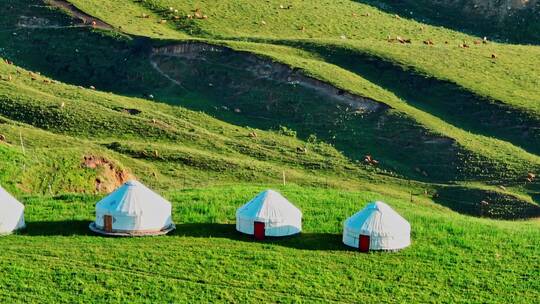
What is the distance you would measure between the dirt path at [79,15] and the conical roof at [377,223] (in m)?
42.0

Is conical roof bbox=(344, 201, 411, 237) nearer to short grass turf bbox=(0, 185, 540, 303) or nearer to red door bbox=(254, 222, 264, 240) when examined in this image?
short grass turf bbox=(0, 185, 540, 303)

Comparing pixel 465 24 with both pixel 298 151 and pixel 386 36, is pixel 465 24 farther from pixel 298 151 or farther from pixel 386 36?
pixel 298 151

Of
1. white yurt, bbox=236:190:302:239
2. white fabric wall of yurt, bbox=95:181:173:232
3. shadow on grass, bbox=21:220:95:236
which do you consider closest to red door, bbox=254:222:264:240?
white yurt, bbox=236:190:302:239

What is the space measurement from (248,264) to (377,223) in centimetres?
511

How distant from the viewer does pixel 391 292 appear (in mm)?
33469

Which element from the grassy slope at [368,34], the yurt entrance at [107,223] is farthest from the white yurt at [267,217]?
the grassy slope at [368,34]

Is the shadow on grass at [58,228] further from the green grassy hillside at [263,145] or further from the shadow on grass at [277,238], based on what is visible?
the shadow on grass at [277,238]

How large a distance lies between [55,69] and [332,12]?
24.2 metres

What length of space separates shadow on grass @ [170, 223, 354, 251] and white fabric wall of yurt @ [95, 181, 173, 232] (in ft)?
2.93

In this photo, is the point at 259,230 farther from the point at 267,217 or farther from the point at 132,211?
the point at 132,211

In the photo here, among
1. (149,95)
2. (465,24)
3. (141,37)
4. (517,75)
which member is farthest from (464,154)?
(465,24)

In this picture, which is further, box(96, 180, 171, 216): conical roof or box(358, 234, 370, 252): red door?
box(96, 180, 171, 216): conical roof

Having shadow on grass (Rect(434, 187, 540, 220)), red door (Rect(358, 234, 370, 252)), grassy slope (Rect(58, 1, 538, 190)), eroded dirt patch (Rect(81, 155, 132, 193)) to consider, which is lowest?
shadow on grass (Rect(434, 187, 540, 220))

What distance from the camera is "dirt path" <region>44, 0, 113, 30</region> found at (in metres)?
75.3
